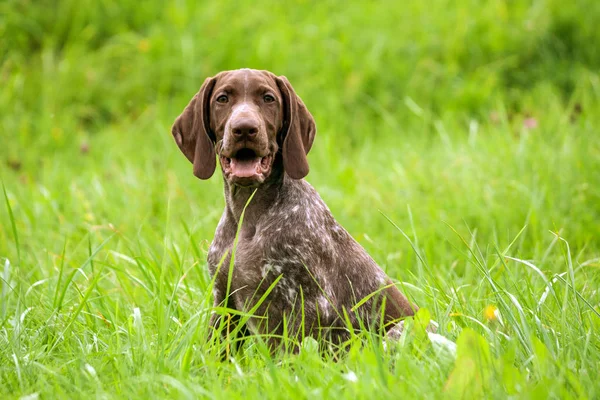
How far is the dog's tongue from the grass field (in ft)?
1.68

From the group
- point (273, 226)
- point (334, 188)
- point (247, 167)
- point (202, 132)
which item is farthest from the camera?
point (334, 188)

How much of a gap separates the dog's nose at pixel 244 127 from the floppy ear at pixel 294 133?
0.92 feet

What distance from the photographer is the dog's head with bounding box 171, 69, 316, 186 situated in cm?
348

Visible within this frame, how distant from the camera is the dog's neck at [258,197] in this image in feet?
12.3

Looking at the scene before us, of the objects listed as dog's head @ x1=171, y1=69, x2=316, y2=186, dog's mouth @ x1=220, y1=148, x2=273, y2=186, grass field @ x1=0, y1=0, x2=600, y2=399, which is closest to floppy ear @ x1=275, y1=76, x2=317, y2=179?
dog's head @ x1=171, y1=69, x2=316, y2=186

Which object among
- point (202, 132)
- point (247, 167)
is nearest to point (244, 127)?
point (247, 167)

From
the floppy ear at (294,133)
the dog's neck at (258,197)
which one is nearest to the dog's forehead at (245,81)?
the floppy ear at (294,133)

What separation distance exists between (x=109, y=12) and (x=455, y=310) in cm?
794

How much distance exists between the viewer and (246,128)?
3.40 metres

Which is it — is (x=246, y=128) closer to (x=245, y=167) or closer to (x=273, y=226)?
(x=245, y=167)

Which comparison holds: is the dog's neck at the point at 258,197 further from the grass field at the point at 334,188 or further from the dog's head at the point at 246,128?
the grass field at the point at 334,188

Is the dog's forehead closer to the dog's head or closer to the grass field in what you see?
the dog's head

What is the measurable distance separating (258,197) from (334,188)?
3.24 m

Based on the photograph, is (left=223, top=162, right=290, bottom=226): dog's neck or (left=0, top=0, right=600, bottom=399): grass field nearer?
(left=0, top=0, right=600, bottom=399): grass field
